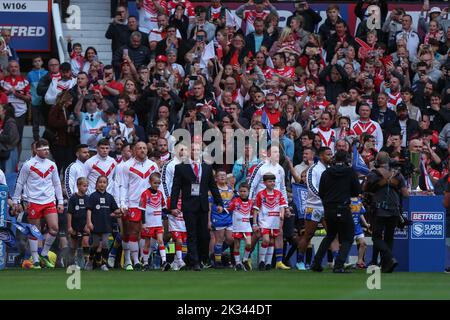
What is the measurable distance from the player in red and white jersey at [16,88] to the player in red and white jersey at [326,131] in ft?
20.6

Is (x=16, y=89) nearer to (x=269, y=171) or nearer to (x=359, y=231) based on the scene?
(x=269, y=171)

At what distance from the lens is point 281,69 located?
29.4 m

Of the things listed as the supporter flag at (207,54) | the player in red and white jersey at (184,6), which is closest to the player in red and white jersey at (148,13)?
the player in red and white jersey at (184,6)

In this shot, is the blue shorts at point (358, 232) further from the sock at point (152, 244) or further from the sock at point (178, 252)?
the sock at point (152, 244)

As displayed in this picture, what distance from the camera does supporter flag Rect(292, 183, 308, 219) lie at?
25.3m

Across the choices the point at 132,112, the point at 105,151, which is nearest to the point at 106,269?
the point at 105,151

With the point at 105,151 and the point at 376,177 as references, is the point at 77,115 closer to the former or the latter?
the point at 105,151

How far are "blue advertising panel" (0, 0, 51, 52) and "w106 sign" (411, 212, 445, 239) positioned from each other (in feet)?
37.6

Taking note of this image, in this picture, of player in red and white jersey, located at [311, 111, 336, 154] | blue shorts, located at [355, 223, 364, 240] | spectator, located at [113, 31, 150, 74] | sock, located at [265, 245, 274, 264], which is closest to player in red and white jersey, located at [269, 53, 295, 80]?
player in red and white jersey, located at [311, 111, 336, 154]

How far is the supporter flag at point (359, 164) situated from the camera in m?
25.8

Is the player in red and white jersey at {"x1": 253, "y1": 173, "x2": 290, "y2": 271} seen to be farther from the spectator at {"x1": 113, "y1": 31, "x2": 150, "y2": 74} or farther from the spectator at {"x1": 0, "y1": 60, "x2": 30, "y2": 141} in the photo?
the spectator at {"x1": 0, "y1": 60, "x2": 30, "y2": 141}

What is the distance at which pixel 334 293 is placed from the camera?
17.8 meters

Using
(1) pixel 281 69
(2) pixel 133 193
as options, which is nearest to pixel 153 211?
(2) pixel 133 193

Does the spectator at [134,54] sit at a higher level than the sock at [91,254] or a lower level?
higher
